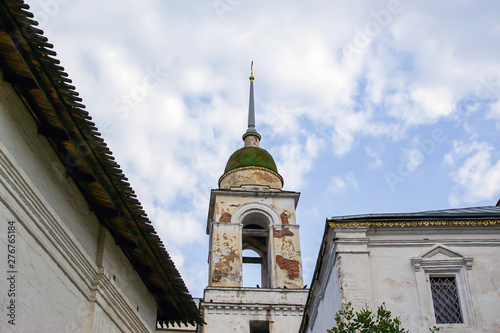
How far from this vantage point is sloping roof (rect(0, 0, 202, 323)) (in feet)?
20.5

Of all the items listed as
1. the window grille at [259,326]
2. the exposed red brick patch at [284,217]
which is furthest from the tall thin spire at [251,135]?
the window grille at [259,326]

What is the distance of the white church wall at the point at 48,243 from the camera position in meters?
6.99

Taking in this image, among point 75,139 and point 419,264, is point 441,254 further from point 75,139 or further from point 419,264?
point 75,139

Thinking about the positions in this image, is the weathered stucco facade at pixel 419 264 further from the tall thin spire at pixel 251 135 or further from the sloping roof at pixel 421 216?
the tall thin spire at pixel 251 135

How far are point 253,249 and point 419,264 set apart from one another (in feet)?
46.1

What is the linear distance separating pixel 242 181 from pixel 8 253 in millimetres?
17232

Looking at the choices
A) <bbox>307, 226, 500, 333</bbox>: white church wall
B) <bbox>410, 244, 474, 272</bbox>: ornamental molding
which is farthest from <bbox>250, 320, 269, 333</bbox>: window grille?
<bbox>410, 244, 474, 272</bbox>: ornamental molding

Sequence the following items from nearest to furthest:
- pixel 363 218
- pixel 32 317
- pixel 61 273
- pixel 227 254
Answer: pixel 32 317 < pixel 61 273 < pixel 363 218 < pixel 227 254

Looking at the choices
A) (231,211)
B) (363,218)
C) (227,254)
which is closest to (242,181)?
(231,211)

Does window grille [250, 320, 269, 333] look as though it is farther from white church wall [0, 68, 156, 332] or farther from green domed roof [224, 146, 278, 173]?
white church wall [0, 68, 156, 332]

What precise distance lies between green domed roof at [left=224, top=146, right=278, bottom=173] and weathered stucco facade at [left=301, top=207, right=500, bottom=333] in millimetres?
13199

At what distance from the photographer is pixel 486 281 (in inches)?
409

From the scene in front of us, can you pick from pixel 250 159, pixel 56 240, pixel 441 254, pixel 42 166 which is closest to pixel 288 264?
pixel 250 159

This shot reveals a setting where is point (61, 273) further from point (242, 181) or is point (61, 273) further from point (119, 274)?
point (242, 181)
